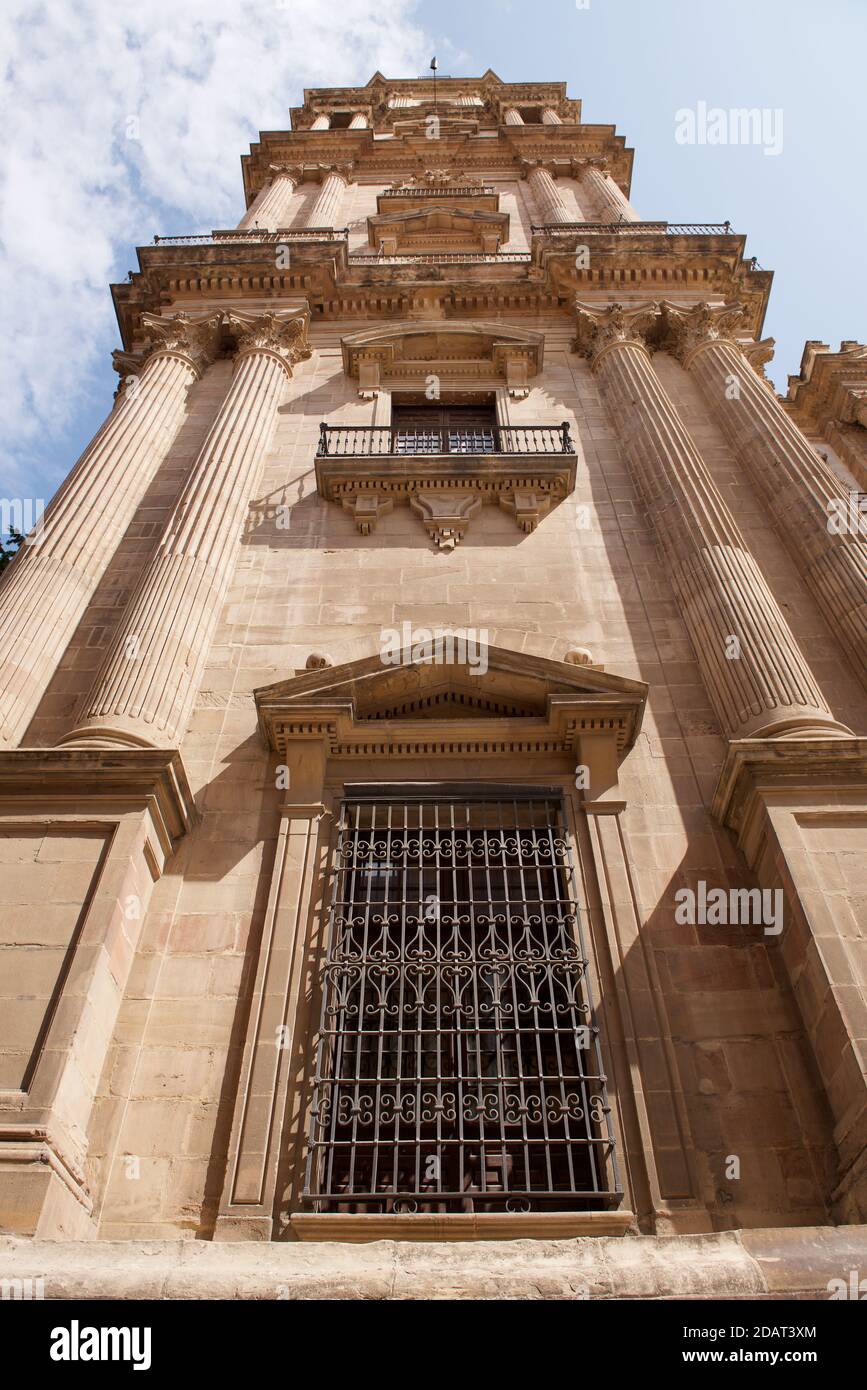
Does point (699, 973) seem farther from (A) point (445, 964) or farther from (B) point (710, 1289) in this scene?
(B) point (710, 1289)

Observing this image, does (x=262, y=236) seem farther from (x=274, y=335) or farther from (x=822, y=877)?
(x=822, y=877)

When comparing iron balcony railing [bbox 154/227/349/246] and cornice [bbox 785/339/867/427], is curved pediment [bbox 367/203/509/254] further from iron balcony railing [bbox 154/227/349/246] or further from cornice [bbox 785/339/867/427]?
cornice [bbox 785/339/867/427]

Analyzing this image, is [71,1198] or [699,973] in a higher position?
[699,973]

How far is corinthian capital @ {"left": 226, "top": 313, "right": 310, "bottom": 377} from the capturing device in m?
17.1

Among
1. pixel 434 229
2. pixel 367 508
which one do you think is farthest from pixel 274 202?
pixel 367 508

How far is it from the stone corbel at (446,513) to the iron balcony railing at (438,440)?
38.8 inches

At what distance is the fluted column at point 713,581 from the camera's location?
390 inches

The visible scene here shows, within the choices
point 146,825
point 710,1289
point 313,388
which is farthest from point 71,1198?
point 313,388

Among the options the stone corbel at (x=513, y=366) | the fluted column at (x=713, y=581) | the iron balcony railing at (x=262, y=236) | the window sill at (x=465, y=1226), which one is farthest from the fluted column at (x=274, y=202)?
the window sill at (x=465, y=1226)

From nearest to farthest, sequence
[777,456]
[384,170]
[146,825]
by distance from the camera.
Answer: [146,825] → [777,456] → [384,170]

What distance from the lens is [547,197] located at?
83.8ft

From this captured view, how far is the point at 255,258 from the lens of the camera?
62.1ft
